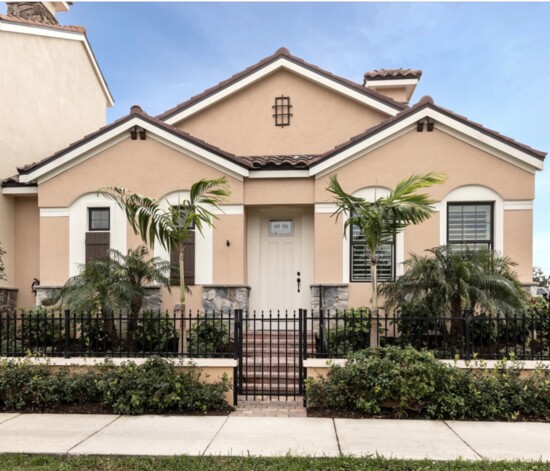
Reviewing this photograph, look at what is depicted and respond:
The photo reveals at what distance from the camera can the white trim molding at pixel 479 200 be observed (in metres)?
9.30

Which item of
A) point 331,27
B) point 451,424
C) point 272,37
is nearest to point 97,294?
point 451,424

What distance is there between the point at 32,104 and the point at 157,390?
9.27 meters

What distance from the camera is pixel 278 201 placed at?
32.4 ft

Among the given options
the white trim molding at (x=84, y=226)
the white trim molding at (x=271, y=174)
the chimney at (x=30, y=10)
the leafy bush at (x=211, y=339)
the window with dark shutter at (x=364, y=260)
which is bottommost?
the leafy bush at (x=211, y=339)

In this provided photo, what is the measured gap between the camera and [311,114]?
38.3 ft

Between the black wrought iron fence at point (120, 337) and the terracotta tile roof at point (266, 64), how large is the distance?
5.98m

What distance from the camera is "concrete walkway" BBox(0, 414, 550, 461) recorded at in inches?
201

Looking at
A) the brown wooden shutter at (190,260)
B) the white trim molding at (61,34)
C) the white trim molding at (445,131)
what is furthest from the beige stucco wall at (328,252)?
the white trim molding at (61,34)

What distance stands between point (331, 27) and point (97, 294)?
26.6ft

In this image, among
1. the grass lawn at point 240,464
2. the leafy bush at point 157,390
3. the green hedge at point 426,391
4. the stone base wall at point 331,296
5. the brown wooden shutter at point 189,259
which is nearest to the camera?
the grass lawn at point 240,464

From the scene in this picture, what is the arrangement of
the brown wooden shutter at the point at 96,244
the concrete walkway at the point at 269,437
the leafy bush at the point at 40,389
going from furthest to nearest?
the brown wooden shutter at the point at 96,244, the leafy bush at the point at 40,389, the concrete walkway at the point at 269,437

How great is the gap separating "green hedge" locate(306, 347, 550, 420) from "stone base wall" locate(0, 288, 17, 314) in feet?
24.9

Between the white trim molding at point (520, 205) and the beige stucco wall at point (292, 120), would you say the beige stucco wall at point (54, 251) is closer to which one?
the beige stucco wall at point (292, 120)

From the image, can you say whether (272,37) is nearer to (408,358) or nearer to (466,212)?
(466,212)
